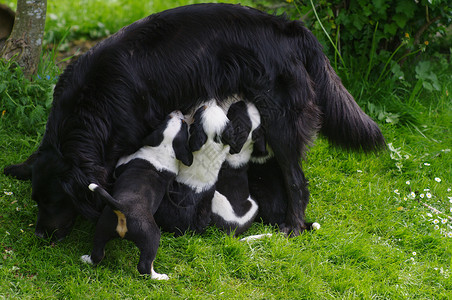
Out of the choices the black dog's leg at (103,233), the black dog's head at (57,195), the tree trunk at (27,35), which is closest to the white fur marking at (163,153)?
the black dog's head at (57,195)

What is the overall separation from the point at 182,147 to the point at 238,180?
0.50 meters

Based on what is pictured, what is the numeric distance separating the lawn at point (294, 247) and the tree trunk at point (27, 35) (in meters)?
0.18

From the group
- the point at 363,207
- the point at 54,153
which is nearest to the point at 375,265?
the point at 363,207

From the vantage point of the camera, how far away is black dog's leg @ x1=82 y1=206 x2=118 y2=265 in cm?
307

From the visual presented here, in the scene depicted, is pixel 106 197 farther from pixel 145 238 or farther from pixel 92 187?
pixel 145 238

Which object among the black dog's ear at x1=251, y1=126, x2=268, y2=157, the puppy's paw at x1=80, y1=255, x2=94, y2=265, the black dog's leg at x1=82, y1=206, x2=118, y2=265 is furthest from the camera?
the black dog's ear at x1=251, y1=126, x2=268, y2=157

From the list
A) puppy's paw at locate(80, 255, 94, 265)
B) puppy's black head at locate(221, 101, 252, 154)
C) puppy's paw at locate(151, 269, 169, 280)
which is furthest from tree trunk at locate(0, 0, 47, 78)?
puppy's paw at locate(151, 269, 169, 280)

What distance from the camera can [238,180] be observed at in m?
3.70

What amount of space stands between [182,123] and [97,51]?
2.27 ft

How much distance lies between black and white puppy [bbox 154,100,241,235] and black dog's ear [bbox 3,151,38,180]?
1.02m

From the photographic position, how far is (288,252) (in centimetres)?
350

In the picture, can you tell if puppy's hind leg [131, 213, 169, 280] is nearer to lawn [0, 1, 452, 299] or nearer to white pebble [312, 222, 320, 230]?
lawn [0, 1, 452, 299]

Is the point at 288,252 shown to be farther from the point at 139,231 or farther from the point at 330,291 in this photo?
the point at 139,231

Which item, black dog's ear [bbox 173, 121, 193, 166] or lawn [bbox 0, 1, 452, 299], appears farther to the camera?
black dog's ear [bbox 173, 121, 193, 166]
